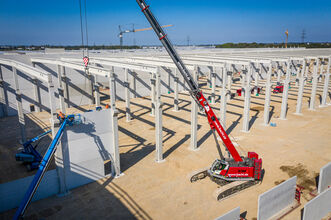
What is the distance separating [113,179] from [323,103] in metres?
25.0

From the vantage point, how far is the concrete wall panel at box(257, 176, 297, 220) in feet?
30.6

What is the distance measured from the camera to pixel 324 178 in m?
11.6

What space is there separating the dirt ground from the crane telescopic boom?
2184 millimetres

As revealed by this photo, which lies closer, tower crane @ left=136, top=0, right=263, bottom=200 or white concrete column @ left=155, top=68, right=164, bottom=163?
tower crane @ left=136, top=0, right=263, bottom=200

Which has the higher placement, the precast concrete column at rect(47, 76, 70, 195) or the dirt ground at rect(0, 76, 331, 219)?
the precast concrete column at rect(47, 76, 70, 195)

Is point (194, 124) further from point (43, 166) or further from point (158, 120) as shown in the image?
point (43, 166)

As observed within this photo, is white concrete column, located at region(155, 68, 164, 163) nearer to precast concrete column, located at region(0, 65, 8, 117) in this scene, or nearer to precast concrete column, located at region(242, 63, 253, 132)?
precast concrete column, located at region(242, 63, 253, 132)

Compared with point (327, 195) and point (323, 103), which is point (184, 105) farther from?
point (327, 195)

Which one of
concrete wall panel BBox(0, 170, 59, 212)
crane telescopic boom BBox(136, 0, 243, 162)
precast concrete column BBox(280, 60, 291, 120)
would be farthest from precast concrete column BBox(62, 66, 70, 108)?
precast concrete column BBox(280, 60, 291, 120)

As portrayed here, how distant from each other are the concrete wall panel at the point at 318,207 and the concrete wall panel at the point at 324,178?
1831mm

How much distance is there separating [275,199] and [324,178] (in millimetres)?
3499

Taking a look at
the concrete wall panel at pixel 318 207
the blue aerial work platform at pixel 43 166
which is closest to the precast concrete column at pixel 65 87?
the blue aerial work platform at pixel 43 166

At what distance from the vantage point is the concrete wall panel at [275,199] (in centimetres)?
934

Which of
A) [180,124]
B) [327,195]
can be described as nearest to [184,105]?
[180,124]
